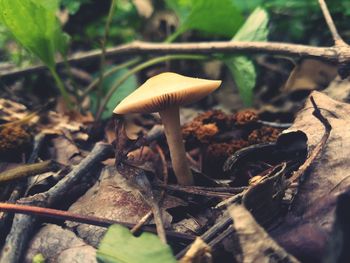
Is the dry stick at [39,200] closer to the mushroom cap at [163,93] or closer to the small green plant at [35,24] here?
the mushroom cap at [163,93]

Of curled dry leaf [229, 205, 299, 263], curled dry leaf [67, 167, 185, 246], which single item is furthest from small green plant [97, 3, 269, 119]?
curled dry leaf [229, 205, 299, 263]

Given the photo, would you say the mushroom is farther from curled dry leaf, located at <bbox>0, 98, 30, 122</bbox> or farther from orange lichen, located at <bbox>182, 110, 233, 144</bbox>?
curled dry leaf, located at <bbox>0, 98, 30, 122</bbox>

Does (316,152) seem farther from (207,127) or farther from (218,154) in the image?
(207,127)

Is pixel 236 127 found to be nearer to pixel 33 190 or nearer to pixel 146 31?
pixel 33 190

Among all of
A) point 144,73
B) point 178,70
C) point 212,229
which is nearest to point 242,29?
point 178,70

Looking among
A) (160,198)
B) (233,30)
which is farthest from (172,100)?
(233,30)
